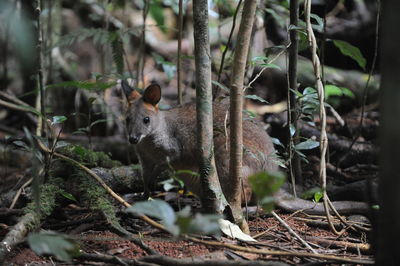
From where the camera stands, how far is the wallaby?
512 cm

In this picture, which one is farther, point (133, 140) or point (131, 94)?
point (131, 94)

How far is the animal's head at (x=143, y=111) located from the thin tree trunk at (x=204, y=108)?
2103 mm

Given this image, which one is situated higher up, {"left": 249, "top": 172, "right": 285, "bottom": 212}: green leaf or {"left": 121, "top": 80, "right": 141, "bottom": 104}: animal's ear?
{"left": 121, "top": 80, "right": 141, "bottom": 104}: animal's ear

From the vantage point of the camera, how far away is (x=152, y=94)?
5590 millimetres

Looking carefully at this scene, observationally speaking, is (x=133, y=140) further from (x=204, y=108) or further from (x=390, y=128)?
(x=390, y=128)

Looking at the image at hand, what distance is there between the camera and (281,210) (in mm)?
4621

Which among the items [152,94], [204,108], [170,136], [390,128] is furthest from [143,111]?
[390,128]

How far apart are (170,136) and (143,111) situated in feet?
1.47

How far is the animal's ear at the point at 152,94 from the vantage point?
5496mm

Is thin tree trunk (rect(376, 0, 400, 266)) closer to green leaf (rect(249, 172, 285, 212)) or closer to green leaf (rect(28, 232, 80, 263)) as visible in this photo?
green leaf (rect(249, 172, 285, 212))

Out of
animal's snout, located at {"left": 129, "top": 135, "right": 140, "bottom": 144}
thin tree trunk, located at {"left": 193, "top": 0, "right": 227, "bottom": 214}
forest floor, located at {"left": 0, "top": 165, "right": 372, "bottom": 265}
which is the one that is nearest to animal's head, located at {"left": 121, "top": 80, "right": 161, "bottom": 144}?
animal's snout, located at {"left": 129, "top": 135, "right": 140, "bottom": 144}

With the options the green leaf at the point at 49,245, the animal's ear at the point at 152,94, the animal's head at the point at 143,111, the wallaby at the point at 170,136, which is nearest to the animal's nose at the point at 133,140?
the wallaby at the point at 170,136

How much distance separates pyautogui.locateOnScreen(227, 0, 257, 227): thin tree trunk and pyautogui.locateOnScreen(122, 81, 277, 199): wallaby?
1467 mm

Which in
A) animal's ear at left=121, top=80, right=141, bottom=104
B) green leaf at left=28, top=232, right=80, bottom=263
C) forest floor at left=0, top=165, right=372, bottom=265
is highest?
animal's ear at left=121, top=80, right=141, bottom=104
